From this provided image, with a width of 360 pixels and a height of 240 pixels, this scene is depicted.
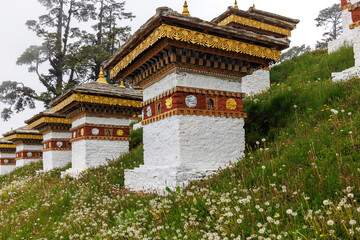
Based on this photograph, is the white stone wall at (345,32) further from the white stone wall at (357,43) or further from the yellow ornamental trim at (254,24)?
the white stone wall at (357,43)

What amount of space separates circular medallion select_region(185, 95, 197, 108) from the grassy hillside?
1.84m

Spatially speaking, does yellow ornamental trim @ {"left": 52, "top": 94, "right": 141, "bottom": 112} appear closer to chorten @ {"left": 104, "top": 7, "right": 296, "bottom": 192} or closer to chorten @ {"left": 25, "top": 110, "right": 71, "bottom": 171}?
chorten @ {"left": 25, "top": 110, "right": 71, "bottom": 171}

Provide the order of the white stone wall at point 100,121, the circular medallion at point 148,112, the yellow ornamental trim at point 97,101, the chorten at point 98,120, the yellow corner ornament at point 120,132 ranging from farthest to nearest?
1. the yellow corner ornament at point 120,132
2. the white stone wall at point 100,121
3. the chorten at point 98,120
4. the yellow ornamental trim at point 97,101
5. the circular medallion at point 148,112

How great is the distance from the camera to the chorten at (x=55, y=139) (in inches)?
626

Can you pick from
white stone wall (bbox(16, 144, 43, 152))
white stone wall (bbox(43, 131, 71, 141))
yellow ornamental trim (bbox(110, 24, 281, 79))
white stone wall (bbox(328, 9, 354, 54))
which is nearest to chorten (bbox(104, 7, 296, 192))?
yellow ornamental trim (bbox(110, 24, 281, 79))

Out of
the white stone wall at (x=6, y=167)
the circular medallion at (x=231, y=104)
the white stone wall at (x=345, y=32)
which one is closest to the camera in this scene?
the circular medallion at (x=231, y=104)

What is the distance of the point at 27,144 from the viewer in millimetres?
22219

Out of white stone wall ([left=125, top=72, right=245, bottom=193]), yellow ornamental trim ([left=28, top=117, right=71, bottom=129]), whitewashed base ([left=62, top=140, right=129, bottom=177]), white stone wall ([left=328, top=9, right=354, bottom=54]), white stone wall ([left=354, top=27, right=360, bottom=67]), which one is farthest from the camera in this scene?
white stone wall ([left=328, top=9, right=354, bottom=54])

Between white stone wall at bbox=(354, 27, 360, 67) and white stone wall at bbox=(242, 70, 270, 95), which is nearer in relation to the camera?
white stone wall at bbox=(354, 27, 360, 67)

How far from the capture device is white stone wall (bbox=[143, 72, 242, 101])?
7.23 m

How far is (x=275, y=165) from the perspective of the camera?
5102 millimetres

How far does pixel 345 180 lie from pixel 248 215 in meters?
1.35

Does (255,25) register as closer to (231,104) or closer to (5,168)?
(231,104)

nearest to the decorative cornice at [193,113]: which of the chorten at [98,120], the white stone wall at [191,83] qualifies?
the white stone wall at [191,83]
